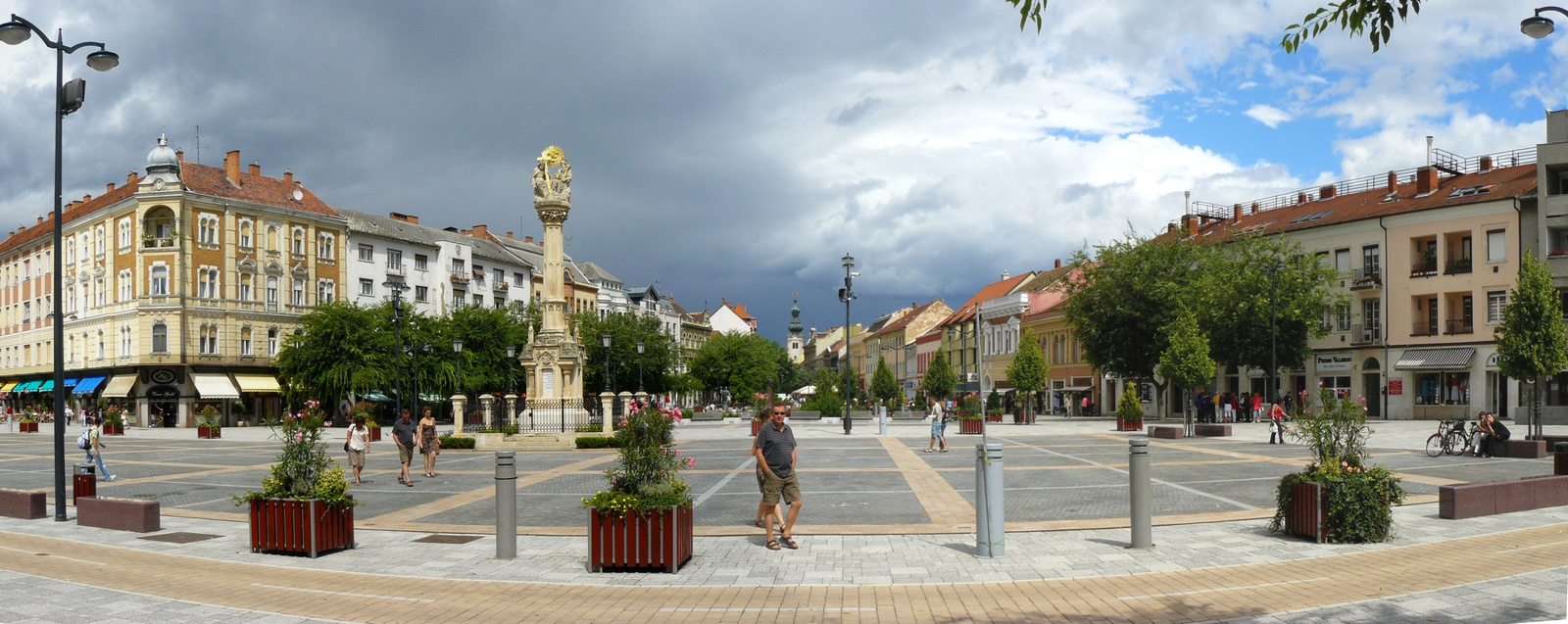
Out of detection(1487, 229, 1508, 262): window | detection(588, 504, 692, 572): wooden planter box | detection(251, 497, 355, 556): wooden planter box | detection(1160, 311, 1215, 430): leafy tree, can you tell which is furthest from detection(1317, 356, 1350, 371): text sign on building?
detection(251, 497, 355, 556): wooden planter box

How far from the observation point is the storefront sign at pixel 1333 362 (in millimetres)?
51969

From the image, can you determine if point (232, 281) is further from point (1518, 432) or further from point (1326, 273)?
point (1518, 432)

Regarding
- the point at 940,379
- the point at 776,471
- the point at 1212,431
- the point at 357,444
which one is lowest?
the point at 1212,431

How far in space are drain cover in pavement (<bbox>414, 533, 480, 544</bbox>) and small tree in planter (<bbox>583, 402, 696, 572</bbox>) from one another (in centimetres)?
296

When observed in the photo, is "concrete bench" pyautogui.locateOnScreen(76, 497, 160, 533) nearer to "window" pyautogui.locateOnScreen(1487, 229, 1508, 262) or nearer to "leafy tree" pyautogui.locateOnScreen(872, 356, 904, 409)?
"window" pyautogui.locateOnScreen(1487, 229, 1508, 262)

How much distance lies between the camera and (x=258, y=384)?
200 ft

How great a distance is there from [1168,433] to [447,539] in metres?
25.8

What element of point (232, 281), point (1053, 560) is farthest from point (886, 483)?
point (232, 281)

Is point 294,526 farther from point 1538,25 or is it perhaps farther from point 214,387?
point 214,387

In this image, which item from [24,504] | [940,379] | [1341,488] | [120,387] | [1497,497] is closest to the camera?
[1341,488]

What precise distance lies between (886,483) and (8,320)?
7856 centimetres

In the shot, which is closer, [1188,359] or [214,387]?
[1188,359]

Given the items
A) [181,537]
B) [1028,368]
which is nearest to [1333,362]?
[1028,368]

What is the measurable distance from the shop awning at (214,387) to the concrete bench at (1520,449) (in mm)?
57120
